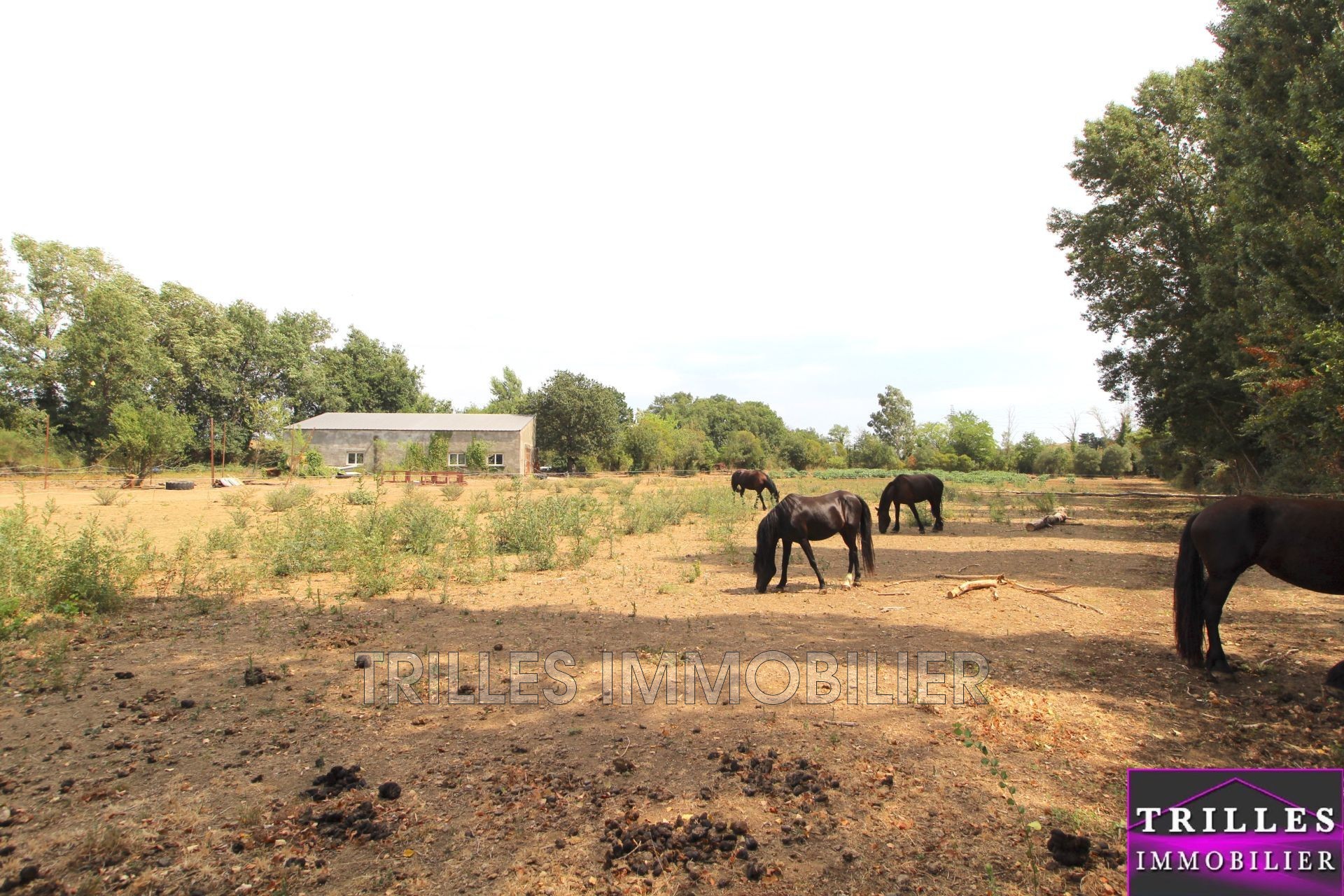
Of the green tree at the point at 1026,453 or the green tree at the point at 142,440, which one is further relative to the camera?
the green tree at the point at 1026,453

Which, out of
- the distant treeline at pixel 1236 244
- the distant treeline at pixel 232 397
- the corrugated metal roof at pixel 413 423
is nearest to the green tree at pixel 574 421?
the distant treeline at pixel 232 397

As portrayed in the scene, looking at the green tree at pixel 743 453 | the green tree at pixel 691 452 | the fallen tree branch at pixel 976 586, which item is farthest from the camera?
the green tree at pixel 743 453

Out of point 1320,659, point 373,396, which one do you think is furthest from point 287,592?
point 373,396

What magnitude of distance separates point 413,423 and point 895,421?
6943cm

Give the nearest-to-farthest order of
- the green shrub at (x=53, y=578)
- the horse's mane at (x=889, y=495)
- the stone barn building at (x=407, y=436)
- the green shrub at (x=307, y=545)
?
the green shrub at (x=53, y=578)
the green shrub at (x=307, y=545)
the horse's mane at (x=889, y=495)
the stone barn building at (x=407, y=436)

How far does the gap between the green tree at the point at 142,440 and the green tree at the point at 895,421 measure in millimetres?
82656

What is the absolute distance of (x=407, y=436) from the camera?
50.7 meters

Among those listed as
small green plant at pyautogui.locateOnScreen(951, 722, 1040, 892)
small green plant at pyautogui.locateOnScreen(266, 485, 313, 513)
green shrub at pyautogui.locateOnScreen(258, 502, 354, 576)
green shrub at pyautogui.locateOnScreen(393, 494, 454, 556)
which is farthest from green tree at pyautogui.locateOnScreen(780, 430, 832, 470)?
small green plant at pyautogui.locateOnScreen(951, 722, 1040, 892)

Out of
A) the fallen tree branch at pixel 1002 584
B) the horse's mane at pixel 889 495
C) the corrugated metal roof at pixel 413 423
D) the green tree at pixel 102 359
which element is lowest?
the fallen tree branch at pixel 1002 584

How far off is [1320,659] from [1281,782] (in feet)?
16.9

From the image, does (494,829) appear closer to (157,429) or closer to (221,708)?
(221,708)

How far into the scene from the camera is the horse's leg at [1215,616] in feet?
18.6

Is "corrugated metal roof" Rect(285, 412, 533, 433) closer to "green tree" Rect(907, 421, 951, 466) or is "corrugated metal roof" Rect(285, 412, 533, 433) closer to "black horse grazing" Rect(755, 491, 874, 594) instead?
"black horse grazing" Rect(755, 491, 874, 594)

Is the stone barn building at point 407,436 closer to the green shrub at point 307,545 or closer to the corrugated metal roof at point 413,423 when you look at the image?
the corrugated metal roof at point 413,423
